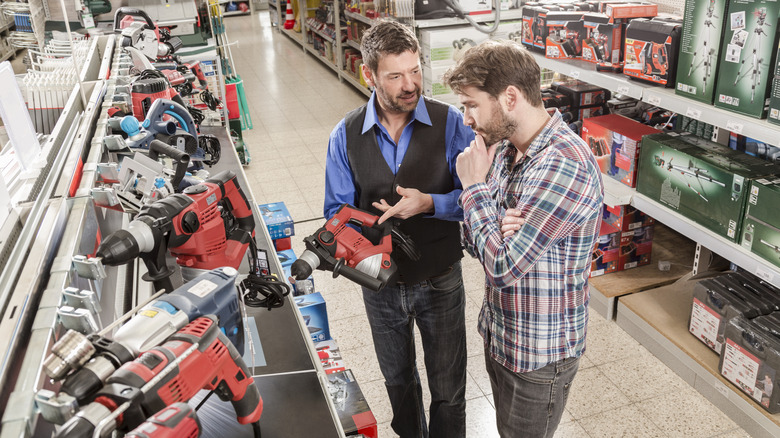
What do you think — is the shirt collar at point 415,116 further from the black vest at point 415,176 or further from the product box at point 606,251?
the product box at point 606,251

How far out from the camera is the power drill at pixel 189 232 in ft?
4.50

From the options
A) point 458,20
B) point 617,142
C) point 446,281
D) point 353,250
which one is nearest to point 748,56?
point 617,142

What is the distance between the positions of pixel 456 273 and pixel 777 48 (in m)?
1.42

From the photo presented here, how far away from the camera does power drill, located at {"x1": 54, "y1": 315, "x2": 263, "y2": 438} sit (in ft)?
2.95

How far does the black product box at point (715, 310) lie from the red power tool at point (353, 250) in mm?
1707

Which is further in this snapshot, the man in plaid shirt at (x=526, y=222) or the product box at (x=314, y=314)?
the product box at (x=314, y=314)

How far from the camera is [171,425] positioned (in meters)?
0.89

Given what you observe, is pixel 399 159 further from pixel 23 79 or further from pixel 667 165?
pixel 23 79

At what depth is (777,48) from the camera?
7.38ft

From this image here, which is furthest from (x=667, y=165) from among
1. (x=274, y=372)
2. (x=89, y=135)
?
(x=89, y=135)

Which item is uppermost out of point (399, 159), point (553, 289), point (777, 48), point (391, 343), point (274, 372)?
point (777, 48)

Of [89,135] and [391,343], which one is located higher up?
[89,135]

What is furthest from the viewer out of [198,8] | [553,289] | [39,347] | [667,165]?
[198,8]

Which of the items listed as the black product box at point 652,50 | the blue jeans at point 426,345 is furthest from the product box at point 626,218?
the blue jeans at point 426,345
